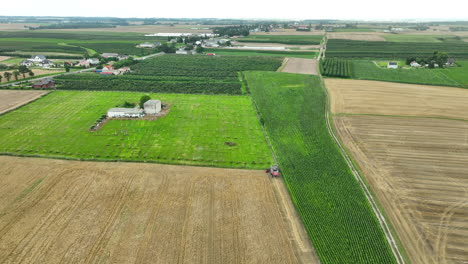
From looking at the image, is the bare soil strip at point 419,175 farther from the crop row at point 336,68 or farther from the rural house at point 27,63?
the rural house at point 27,63

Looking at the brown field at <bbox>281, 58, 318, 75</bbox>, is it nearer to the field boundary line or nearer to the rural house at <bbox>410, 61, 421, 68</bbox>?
the rural house at <bbox>410, 61, 421, 68</bbox>

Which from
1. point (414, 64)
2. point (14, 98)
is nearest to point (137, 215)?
point (14, 98)

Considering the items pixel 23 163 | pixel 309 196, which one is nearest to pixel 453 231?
pixel 309 196

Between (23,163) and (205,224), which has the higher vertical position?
(23,163)

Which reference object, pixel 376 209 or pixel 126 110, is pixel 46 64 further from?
pixel 376 209

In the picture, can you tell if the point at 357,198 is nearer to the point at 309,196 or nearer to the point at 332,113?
the point at 309,196

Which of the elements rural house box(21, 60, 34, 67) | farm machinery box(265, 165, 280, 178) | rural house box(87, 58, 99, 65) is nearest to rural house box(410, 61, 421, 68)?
farm machinery box(265, 165, 280, 178)
